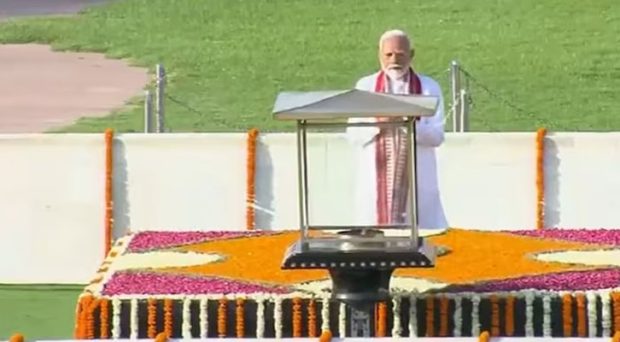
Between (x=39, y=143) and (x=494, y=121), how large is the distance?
24.3 feet

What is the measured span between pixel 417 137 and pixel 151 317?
181 cm

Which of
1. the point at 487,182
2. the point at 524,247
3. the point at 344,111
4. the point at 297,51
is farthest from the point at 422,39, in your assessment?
the point at 344,111

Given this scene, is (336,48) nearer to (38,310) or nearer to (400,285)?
(38,310)

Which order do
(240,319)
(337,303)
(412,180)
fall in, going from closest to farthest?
(412,180), (337,303), (240,319)

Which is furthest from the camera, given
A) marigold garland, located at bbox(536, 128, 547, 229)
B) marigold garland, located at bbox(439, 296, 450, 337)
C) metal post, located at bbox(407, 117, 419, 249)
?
marigold garland, located at bbox(536, 128, 547, 229)

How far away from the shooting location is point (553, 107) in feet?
65.4

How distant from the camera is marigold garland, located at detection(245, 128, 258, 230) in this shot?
11.8 meters

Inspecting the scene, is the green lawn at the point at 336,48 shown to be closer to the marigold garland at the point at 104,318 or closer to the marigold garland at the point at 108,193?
the marigold garland at the point at 108,193

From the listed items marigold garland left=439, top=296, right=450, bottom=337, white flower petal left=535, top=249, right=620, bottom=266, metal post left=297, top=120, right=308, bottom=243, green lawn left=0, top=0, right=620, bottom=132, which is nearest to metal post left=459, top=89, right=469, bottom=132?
green lawn left=0, top=0, right=620, bottom=132

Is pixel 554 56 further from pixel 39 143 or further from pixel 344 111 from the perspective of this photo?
pixel 344 111

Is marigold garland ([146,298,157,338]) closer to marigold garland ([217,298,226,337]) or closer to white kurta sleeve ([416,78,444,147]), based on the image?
marigold garland ([217,298,226,337])

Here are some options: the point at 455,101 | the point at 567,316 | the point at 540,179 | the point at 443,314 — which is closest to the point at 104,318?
the point at 443,314

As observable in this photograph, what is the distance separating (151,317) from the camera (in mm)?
7531

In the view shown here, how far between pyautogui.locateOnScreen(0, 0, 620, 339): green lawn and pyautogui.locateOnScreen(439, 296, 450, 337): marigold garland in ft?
35.0
